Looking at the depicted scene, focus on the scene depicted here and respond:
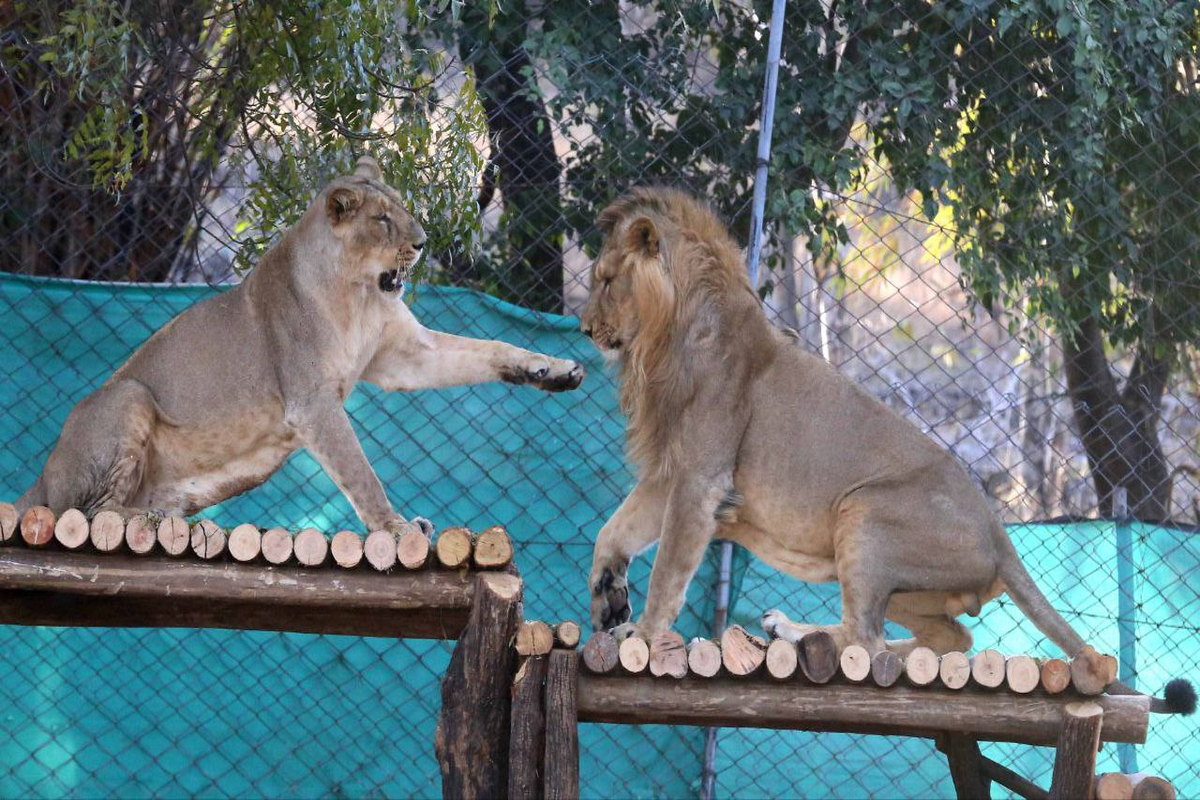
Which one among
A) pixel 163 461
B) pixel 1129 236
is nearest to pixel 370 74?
pixel 163 461

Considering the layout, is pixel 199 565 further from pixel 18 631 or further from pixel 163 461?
pixel 18 631

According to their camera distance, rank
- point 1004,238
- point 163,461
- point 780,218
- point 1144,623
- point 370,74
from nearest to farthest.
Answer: point 163,461 → point 370,74 → point 1144,623 → point 780,218 → point 1004,238

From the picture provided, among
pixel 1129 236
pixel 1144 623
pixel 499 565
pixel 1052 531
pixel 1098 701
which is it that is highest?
pixel 1129 236

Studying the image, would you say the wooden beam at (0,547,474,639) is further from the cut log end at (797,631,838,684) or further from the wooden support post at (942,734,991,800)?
the wooden support post at (942,734,991,800)

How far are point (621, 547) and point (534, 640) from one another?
1.97ft

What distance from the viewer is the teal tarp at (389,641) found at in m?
4.66

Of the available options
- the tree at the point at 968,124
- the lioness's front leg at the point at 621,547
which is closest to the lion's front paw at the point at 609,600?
the lioness's front leg at the point at 621,547

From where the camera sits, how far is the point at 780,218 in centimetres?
510

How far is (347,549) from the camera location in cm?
318

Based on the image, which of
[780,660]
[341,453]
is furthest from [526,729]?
[341,453]

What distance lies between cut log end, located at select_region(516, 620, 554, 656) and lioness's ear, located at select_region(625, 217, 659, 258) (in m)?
1.04

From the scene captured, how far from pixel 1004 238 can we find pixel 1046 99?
595 millimetres

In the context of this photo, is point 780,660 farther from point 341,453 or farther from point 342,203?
point 342,203

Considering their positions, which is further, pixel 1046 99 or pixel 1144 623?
pixel 1046 99
